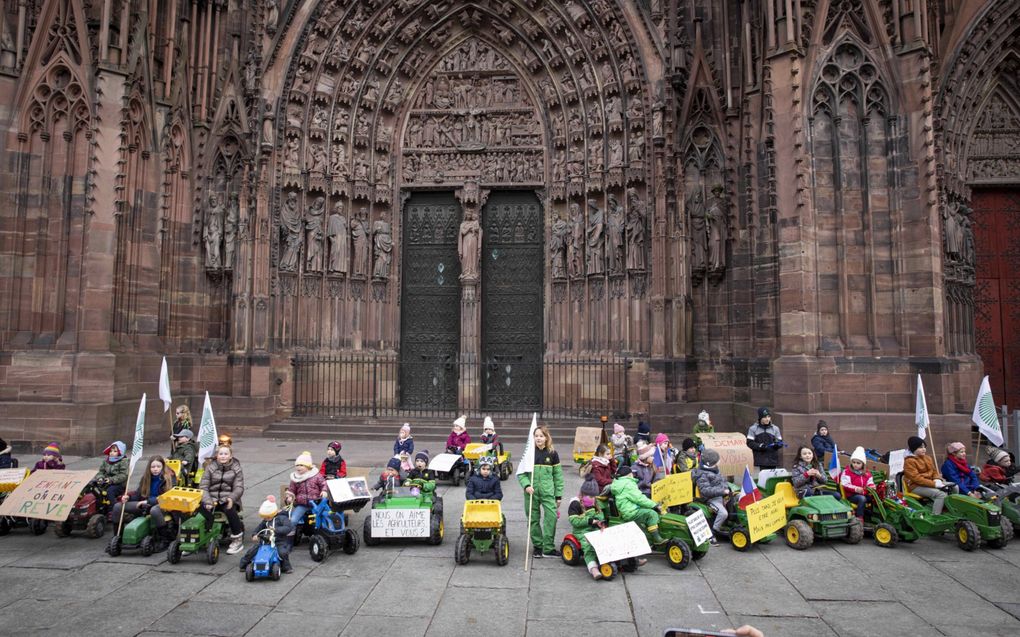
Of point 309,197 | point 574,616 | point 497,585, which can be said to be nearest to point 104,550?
point 497,585

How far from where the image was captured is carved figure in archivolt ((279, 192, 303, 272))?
55.2 ft

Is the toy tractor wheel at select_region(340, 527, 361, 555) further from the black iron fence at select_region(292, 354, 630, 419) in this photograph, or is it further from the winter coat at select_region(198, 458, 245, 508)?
the black iron fence at select_region(292, 354, 630, 419)

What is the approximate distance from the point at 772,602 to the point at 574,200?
43.3 ft

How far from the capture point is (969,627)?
5141 mm

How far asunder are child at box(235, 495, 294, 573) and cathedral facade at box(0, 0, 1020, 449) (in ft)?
26.3

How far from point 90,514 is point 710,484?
7.08 metres

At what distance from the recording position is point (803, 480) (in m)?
7.80

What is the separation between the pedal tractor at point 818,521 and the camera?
23.7 ft

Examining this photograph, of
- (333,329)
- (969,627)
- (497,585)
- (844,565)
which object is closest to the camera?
(969,627)

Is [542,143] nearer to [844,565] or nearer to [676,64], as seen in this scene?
[676,64]

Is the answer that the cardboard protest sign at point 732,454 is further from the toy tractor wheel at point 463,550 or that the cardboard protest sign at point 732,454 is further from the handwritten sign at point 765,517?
the toy tractor wheel at point 463,550

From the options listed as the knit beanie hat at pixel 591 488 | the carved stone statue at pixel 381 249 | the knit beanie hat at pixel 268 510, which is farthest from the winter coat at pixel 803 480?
the carved stone statue at pixel 381 249

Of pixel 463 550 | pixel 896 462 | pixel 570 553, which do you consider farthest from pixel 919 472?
pixel 463 550

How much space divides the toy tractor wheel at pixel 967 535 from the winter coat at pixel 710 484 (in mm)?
2506
